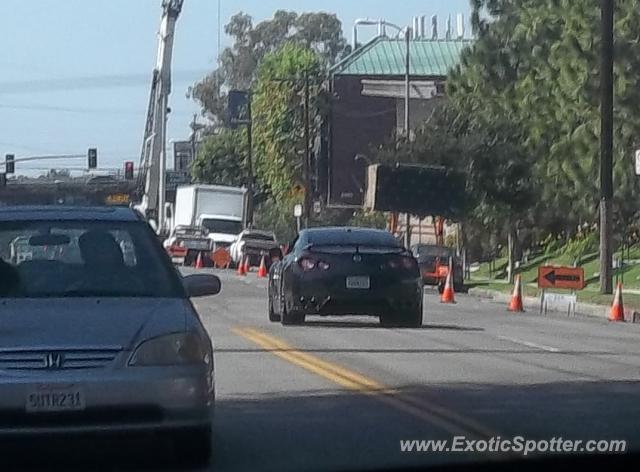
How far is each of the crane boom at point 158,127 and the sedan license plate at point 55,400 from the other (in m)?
60.0

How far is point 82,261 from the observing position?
11445 mm

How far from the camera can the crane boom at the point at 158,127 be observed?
71.4 metres

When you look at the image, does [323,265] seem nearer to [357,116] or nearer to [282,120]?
[357,116]

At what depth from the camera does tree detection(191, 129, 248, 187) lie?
114 meters

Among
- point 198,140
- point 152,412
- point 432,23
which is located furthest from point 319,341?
point 198,140

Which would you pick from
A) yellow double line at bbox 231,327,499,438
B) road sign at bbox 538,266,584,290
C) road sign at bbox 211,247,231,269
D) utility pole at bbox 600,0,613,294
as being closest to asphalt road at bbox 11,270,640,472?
yellow double line at bbox 231,327,499,438

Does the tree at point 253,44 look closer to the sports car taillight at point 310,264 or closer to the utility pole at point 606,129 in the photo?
the utility pole at point 606,129

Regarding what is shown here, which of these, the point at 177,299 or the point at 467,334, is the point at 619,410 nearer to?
the point at 177,299

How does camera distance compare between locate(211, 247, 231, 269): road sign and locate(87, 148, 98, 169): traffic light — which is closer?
locate(211, 247, 231, 269): road sign

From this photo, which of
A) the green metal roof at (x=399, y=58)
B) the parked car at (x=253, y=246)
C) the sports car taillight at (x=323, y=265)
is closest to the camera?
the sports car taillight at (x=323, y=265)

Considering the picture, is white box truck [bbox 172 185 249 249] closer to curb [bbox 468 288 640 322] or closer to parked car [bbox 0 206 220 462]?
curb [bbox 468 288 640 322]

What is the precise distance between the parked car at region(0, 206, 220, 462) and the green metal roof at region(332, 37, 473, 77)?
281 ft

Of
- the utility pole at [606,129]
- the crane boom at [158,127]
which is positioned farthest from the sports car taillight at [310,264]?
the crane boom at [158,127]

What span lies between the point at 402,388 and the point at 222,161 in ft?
328
